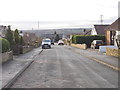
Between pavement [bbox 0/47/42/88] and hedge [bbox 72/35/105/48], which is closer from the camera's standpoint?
pavement [bbox 0/47/42/88]

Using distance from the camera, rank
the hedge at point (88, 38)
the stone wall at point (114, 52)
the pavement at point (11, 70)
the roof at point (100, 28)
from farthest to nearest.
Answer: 1. the roof at point (100, 28)
2. the hedge at point (88, 38)
3. the stone wall at point (114, 52)
4. the pavement at point (11, 70)

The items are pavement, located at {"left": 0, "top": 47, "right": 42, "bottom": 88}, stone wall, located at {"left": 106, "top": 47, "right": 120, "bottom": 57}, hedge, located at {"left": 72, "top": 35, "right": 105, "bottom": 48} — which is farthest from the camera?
hedge, located at {"left": 72, "top": 35, "right": 105, "bottom": 48}

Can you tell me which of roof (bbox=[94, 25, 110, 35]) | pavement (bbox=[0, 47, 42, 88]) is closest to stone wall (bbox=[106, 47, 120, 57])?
pavement (bbox=[0, 47, 42, 88])

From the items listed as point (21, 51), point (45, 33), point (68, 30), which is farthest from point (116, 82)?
point (68, 30)

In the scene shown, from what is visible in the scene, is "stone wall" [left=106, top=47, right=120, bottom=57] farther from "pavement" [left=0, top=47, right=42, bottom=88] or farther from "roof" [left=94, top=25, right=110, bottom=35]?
"roof" [left=94, top=25, right=110, bottom=35]

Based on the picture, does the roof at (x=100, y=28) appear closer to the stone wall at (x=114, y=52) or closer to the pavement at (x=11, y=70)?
the stone wall at (x=114, y=52)

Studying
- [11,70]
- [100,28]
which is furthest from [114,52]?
[100,28]

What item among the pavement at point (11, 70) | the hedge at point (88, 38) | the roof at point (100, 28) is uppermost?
the roof at point (100, 28)

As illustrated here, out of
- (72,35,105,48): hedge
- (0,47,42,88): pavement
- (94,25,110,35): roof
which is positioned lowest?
(0,47,42,88): pavement

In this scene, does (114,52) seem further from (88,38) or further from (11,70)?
(88,38)

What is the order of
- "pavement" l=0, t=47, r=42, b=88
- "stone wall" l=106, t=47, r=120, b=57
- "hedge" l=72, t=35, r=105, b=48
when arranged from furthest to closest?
"hedge" l=72, t=35, r=105, b=48 → "stone wall" l=106, t=47, r=120, b=57 → "pavement" l=0, t=47, r=42, b=88

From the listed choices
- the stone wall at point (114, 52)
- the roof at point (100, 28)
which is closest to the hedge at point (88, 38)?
the roof at point (100, 28)

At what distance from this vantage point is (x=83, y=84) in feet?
31.7

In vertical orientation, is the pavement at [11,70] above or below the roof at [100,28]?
below
